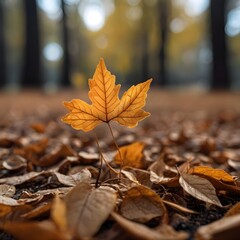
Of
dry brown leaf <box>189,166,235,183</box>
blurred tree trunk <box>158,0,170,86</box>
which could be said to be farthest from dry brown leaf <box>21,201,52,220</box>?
blurred tree trunk <box>158,0,170,86</box>

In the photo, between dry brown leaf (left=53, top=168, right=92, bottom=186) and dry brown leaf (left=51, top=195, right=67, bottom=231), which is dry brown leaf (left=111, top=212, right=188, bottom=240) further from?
dry brown leaf (left=53, top=168, right=92, bottom=186)

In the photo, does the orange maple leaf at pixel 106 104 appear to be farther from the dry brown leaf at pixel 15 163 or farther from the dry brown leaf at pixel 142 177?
the dry brown leaf at pixel 15 163

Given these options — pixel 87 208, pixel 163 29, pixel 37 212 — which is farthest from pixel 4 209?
pixel 163 29

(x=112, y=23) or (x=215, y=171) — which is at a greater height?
(x=112, y=23)

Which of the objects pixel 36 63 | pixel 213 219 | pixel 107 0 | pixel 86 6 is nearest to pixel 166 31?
pixel 107 0

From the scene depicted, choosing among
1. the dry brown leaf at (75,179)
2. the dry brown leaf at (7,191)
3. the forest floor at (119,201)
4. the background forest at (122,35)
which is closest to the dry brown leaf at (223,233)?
the forest floor at (119,201)

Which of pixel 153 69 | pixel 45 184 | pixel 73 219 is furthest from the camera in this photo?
pixel 153 69

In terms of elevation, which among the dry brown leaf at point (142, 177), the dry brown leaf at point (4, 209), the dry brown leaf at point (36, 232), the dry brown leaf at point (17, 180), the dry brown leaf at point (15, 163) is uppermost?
the dry brown leaf at point (36, 232)

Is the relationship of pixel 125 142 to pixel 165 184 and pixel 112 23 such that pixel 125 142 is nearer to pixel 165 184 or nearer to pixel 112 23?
pixel 165 184
